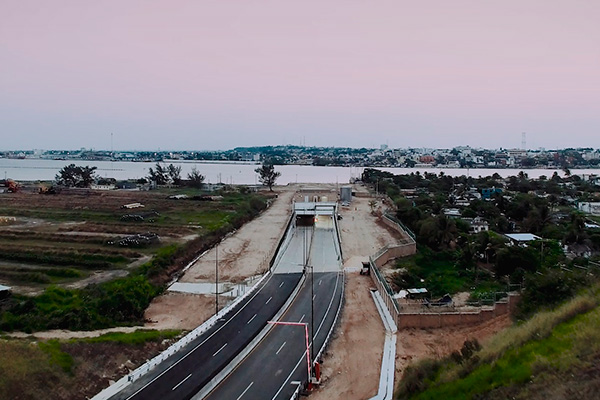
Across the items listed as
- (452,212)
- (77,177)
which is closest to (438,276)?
(452,212)

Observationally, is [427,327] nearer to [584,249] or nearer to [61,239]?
[584,249]

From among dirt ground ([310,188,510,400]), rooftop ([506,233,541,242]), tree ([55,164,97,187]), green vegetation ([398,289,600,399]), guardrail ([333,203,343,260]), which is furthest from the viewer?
tree ([55,164,97,187])

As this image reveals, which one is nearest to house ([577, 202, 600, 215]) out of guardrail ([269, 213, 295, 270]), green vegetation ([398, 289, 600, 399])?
guardrail ([269, 213, 295, 270])

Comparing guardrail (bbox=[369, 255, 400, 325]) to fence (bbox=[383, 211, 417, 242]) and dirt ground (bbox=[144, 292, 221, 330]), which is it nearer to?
dirt ground (bbox=[144, 292, 221, 330])

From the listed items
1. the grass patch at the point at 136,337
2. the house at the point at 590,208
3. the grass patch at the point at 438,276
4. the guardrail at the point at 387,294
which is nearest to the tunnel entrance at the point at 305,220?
the grass patch at the point at 438,276

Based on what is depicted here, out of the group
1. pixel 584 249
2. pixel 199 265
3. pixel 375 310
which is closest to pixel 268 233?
pixel 199 265

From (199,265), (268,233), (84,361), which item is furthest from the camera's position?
(268,233)
